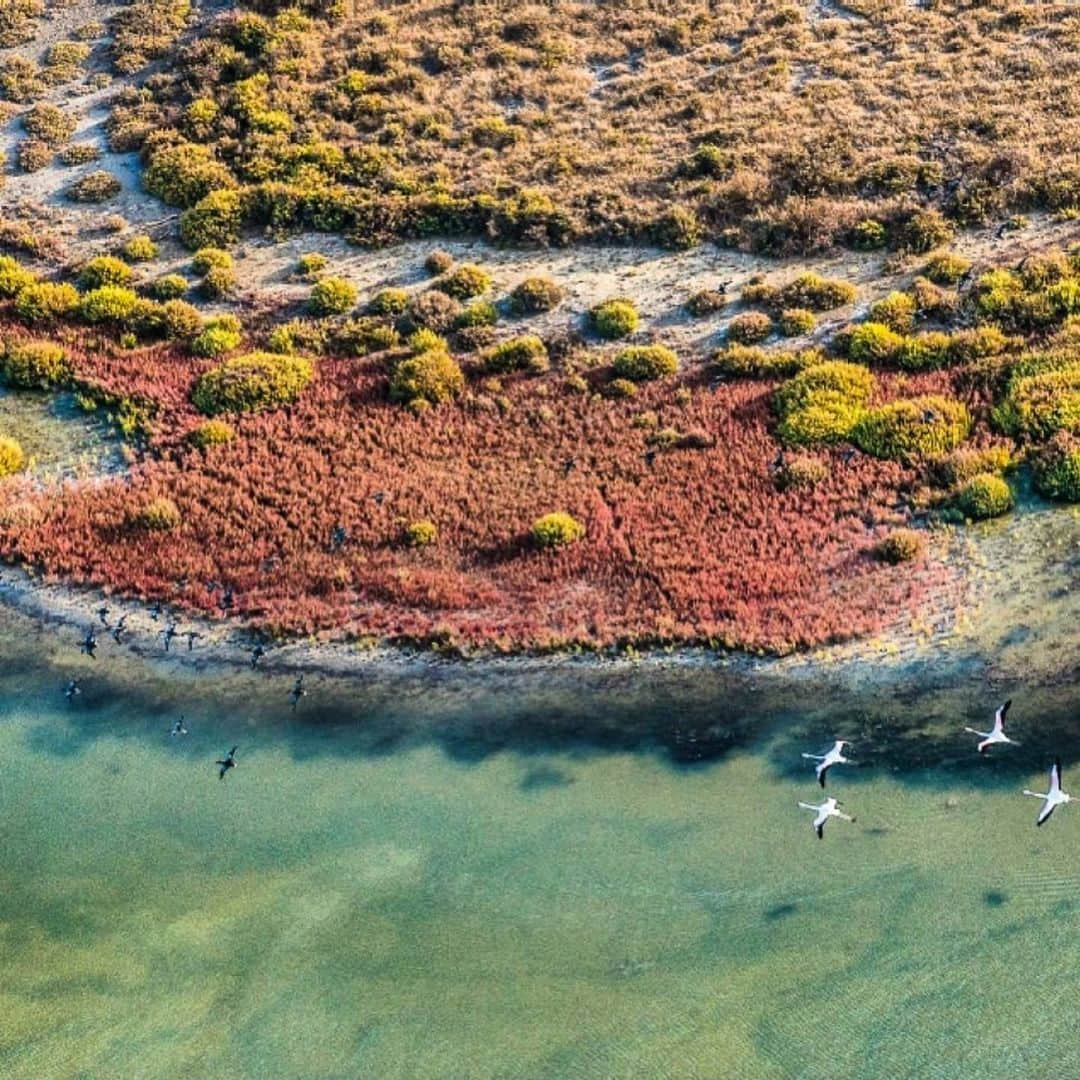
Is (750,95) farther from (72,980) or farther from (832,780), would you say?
(72,980)

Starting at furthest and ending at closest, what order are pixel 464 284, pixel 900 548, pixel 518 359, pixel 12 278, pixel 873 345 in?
pixel 12 278
pixel 464 284
pixel 518 359
pixel 873 345
pixel 900 548

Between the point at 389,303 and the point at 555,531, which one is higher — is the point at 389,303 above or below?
above

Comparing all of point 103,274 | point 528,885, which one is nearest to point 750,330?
point 528,885

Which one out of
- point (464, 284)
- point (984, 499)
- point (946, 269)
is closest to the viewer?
point (984, 499)

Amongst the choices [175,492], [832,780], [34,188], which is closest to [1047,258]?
[832,780]

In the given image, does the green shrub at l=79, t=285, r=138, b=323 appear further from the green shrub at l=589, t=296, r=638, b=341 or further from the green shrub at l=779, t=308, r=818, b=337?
the green shrub at l=779, t=308, r=818, b=337

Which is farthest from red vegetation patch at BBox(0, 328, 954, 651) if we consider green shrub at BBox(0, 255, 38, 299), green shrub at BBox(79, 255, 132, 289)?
green shrub at BBox(0, 255, 38, 299)

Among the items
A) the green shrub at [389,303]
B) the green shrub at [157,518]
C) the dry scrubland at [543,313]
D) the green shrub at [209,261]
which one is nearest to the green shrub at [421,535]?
the dry scrubland at [543,313]

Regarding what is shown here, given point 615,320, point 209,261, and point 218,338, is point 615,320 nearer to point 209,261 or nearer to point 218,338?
point 218,338
